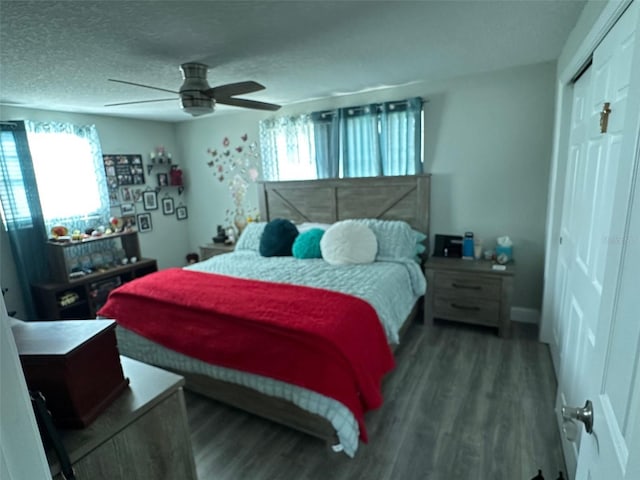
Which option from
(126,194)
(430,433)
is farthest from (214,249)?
(430,433)

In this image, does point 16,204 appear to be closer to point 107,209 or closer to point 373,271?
point 107,209

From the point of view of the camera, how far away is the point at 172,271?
296 centimetres

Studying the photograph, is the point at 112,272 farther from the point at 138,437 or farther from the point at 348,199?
the point at 138,437

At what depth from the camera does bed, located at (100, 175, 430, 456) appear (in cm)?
176

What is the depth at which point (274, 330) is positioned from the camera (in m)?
1.87

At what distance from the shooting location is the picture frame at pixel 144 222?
438 cm

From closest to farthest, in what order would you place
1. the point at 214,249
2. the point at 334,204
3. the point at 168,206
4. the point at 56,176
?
1. the point at 56,176
2. the point at 334,204
3. the point at 214,249
4. the point at 168,206

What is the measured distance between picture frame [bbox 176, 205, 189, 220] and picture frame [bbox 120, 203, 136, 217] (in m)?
0.68

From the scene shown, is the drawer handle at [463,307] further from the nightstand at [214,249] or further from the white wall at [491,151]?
the nightstand at [214,249]

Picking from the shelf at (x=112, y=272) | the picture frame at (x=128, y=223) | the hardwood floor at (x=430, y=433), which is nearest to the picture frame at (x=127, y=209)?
the picture frame at (x=128, y=223)

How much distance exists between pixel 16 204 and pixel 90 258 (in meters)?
0.86

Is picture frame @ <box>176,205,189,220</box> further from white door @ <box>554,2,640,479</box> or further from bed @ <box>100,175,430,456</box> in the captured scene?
white door @ <box>554,2,640,479</box>

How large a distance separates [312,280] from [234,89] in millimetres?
1454

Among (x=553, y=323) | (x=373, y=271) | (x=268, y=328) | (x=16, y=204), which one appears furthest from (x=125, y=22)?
(x=553, y=323)
